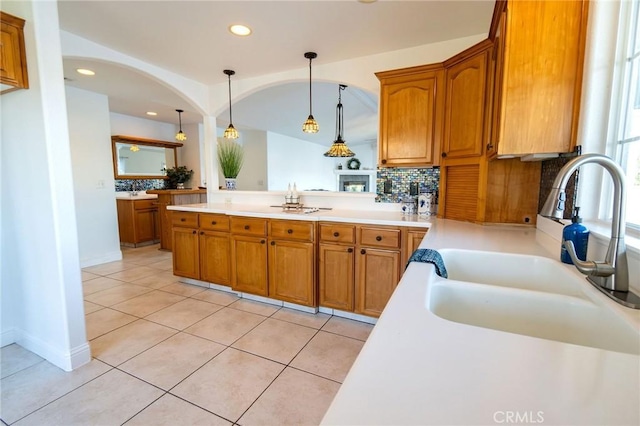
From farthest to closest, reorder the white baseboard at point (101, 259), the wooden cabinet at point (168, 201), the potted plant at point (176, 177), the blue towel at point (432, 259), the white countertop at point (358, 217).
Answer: the potted plant at point (176, 177)
the wooden cabinet at point (168, 201)
the white baseboard at point (101, 259)
the white countertop at point (358, 217)
the blue towel at point (432, 259)

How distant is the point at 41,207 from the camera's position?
5.83 feet

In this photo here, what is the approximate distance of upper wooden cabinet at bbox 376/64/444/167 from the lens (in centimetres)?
237

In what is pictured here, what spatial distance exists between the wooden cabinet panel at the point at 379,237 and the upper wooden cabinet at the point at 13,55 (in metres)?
2.33

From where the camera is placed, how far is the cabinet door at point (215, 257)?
3016mm

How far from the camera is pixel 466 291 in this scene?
39.1 inches

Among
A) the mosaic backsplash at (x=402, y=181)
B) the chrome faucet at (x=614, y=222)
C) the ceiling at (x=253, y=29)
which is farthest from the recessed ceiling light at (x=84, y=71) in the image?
the chrome faucet at (x=614, y=222)

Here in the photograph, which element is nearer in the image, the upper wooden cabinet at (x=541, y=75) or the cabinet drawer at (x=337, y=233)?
the upper wooden cabinet at (x=541, y=75)

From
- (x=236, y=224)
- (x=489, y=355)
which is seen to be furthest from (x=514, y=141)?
(x=236, y=224)

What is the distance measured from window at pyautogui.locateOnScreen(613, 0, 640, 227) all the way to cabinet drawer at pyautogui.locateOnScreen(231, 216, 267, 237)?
92.7 inches

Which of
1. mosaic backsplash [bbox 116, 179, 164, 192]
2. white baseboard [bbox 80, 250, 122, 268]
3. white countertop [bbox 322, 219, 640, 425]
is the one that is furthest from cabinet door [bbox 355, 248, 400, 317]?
mosaic backsplash [bbox 116, 179, 164, 192]

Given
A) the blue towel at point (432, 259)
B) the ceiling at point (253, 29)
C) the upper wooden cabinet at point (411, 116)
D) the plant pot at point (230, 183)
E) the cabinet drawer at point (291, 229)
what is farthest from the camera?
the plant pot at point (230, 183)

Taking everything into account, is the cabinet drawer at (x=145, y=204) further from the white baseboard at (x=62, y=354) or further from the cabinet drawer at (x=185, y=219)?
the white baseboard at (x=62, y=354)

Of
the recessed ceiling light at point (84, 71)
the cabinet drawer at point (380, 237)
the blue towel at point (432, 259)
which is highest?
the recessed ceiling light at point (84, 71)

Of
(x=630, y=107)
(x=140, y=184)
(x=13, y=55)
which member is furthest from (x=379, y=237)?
(x=140, y=184)
